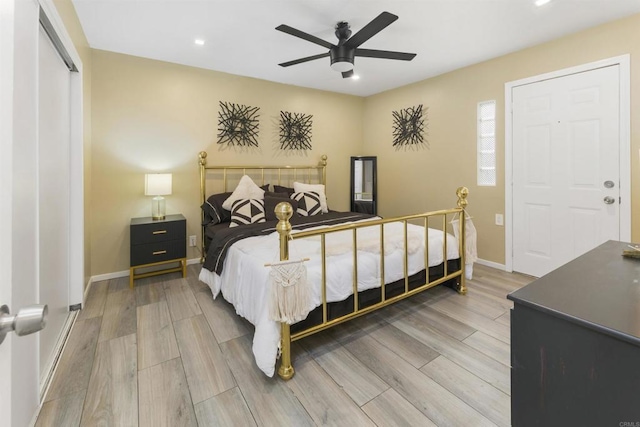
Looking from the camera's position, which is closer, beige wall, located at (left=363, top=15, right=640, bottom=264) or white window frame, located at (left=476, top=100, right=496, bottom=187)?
beige wall, located at (left=363, top=15, right=640, bottom=264)

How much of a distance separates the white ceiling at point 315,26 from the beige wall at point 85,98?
0.12 meters

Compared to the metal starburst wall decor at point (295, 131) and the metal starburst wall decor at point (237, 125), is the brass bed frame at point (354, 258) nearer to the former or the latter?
the metal starburst wall decor at point (237, 125)

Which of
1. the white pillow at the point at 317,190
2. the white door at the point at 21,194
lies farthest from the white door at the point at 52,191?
the white pillow at the point at 317,190

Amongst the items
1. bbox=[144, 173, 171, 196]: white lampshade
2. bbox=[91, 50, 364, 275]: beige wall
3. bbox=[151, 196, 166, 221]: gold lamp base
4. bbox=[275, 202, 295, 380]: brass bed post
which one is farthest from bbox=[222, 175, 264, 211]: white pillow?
bbox=[275, 202, 295, 380]: brass bed post

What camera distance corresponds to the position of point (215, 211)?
341cm

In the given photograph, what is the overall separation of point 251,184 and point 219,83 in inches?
55.1

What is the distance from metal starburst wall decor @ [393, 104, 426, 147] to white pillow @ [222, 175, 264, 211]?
2.34m

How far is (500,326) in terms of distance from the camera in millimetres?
2248

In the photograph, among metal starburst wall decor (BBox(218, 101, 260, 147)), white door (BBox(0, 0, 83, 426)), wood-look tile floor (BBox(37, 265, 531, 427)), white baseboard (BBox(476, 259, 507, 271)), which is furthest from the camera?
metal starburst wall decor (BBox(218, 101, 260, 147))

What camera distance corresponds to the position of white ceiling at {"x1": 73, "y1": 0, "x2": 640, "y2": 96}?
2.36 meters

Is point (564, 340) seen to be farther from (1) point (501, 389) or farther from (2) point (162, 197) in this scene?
(2) point (162, 197)

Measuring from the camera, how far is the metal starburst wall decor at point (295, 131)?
4359 mm

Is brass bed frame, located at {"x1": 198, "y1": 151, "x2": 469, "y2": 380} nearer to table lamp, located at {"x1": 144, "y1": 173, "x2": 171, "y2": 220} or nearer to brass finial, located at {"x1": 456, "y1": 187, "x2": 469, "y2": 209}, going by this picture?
brass finial, located at {"x1": 456, "y1": 187, "x2": 469, "y2": 209}

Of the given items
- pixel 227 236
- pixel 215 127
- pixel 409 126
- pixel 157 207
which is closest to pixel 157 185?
pixel 157 207
